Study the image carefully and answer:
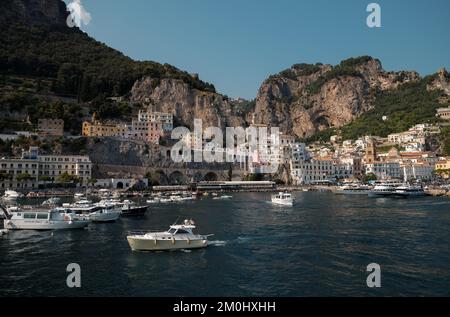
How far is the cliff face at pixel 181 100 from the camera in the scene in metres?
121

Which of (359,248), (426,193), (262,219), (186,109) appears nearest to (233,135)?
(186,109)

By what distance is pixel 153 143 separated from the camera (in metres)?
99.2

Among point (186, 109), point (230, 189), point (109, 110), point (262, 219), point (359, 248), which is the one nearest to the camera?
point (359, 248)

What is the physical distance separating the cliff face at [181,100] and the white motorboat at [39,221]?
8721 cm

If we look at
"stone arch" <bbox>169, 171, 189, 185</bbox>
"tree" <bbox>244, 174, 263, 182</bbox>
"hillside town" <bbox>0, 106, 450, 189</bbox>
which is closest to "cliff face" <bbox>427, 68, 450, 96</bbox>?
"hillside town" <bbox>0, 106, 450, 189</bbox>

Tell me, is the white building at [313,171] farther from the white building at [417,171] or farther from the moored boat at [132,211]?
the moored boat at [132,211]

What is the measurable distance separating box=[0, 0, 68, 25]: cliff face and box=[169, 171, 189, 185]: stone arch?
89279mm

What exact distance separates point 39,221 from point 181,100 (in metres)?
92.9

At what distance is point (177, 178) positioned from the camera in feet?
323

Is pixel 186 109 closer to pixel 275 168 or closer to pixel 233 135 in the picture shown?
pixel 233 135

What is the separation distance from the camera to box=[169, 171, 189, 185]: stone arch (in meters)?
96.9

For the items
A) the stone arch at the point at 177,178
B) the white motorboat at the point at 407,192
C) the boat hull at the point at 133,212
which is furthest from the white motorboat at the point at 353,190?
the boat hull at the point at 133,212

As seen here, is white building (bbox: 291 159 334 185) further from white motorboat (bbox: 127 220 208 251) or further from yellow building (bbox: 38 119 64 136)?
white motorboat (bbox: 127 220 208 251)
